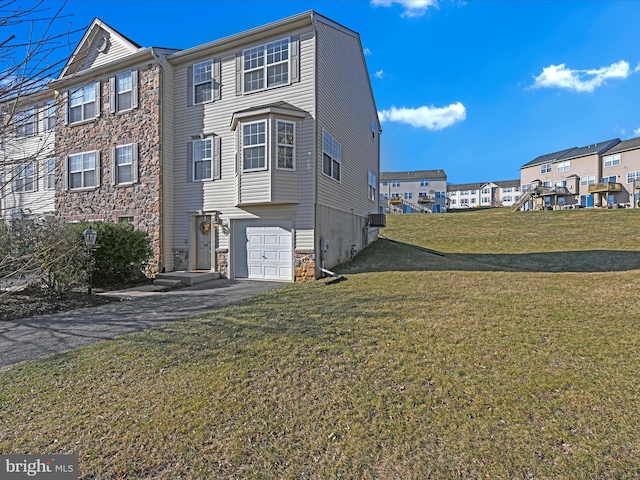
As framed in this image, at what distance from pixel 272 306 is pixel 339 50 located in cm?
1009

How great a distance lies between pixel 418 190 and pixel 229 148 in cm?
4900

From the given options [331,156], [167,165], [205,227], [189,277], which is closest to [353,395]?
[189,277]

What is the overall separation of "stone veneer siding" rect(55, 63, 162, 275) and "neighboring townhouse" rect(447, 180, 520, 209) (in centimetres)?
6631

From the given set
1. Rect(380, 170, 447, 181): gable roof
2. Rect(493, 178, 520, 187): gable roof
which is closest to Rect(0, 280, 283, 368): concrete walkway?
Rect(380, 170, 447, 181): gable roof

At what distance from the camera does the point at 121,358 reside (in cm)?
439

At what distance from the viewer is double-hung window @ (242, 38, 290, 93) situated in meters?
10.5

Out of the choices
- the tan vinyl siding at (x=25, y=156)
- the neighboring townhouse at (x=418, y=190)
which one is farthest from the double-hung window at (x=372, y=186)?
the neighboring townhouse at (x=418, y=190)

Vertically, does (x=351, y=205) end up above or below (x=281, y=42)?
below

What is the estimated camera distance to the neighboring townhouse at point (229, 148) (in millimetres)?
10180

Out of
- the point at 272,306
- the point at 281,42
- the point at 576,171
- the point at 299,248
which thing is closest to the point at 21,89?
the point at 272,306

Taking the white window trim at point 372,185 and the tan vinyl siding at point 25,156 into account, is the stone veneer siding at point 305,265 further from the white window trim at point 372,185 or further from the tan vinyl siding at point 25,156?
the white window trim at point 372,185

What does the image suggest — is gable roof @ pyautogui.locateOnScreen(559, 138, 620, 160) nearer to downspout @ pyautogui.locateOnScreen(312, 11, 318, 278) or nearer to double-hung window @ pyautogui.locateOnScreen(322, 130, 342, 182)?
A: double-hung window @ pyautogui.locateOnScreen(322, 130, 342, 182)

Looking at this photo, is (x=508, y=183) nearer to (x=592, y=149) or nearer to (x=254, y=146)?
(x=592, y=149)

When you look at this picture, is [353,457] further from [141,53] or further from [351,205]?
[141,53]
